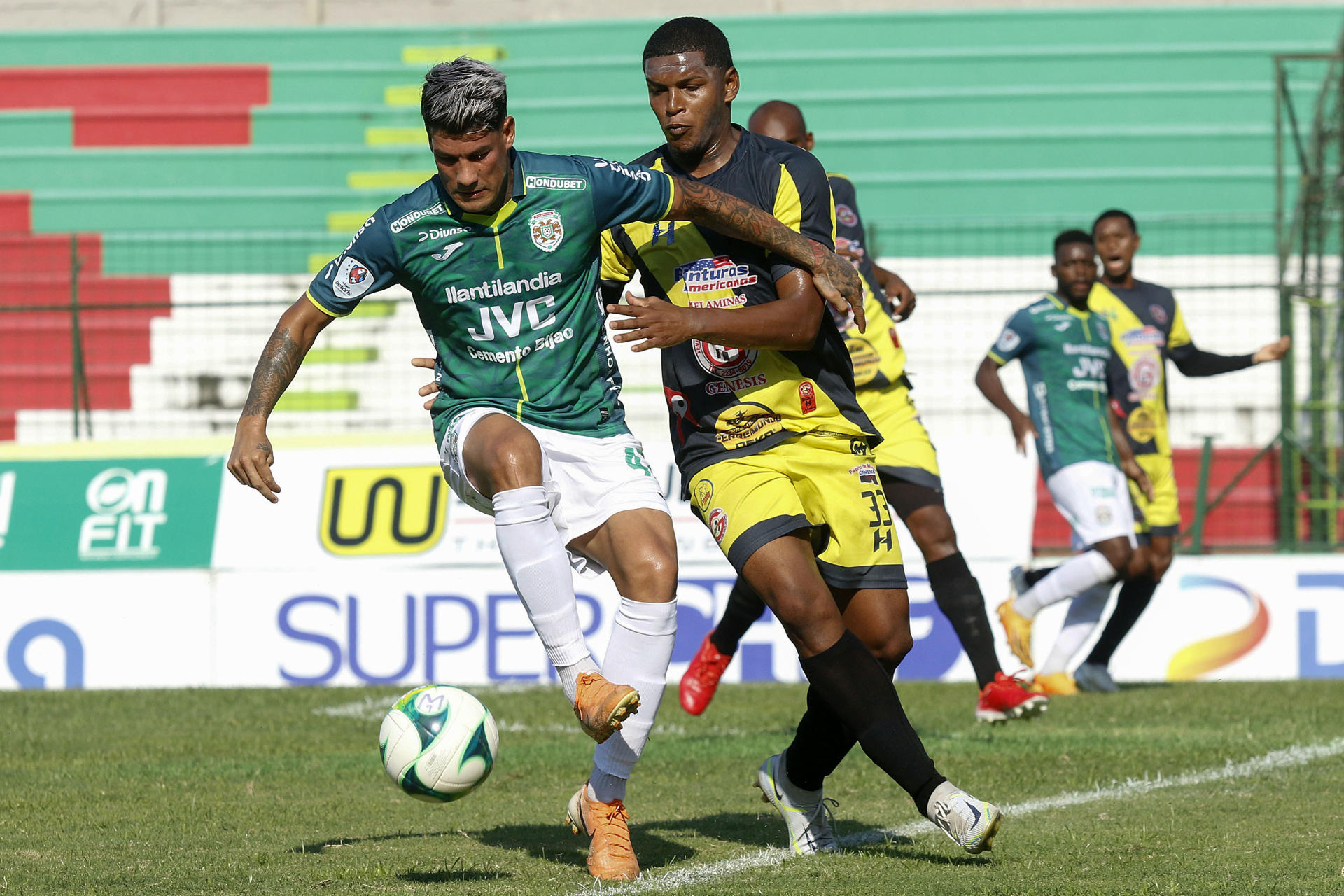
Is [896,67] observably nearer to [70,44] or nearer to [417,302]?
[70,44]

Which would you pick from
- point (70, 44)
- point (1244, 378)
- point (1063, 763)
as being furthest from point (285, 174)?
point (1063, 763)

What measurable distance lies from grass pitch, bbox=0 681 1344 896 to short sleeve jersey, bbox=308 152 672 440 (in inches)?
52.6

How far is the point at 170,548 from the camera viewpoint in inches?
396

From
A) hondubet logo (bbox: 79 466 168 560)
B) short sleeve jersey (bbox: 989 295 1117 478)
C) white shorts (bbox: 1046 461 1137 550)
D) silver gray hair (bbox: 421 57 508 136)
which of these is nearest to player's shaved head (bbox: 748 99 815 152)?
silver gray hair (bbox: 421 57 508 136)

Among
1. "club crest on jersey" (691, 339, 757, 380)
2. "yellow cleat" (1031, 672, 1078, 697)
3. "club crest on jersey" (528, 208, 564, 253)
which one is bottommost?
"yellow cleat" (1031, 672, 1078, 697)

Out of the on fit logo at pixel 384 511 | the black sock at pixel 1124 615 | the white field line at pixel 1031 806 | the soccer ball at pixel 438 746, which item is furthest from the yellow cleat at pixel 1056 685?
the soccer ball at pixel 438 746

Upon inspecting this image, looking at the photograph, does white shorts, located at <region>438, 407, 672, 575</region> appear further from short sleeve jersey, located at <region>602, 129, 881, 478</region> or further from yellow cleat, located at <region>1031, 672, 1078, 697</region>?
yellow cleat, located at <region>1031, 672, 1078, 697</region>

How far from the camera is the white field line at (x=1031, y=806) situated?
14.0 feet

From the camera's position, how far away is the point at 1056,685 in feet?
30.9

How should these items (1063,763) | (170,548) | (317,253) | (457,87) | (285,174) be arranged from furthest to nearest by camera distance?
(285,174), (317,253), (170,548), (1063,763), (457,87)

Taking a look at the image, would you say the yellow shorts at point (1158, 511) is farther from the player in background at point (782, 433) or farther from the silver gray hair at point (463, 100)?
the silver gray hair at point (463, 100)

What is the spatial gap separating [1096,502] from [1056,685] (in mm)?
1136

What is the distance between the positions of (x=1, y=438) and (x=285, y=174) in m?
4.76

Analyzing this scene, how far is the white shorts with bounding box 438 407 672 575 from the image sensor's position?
4.55 m
